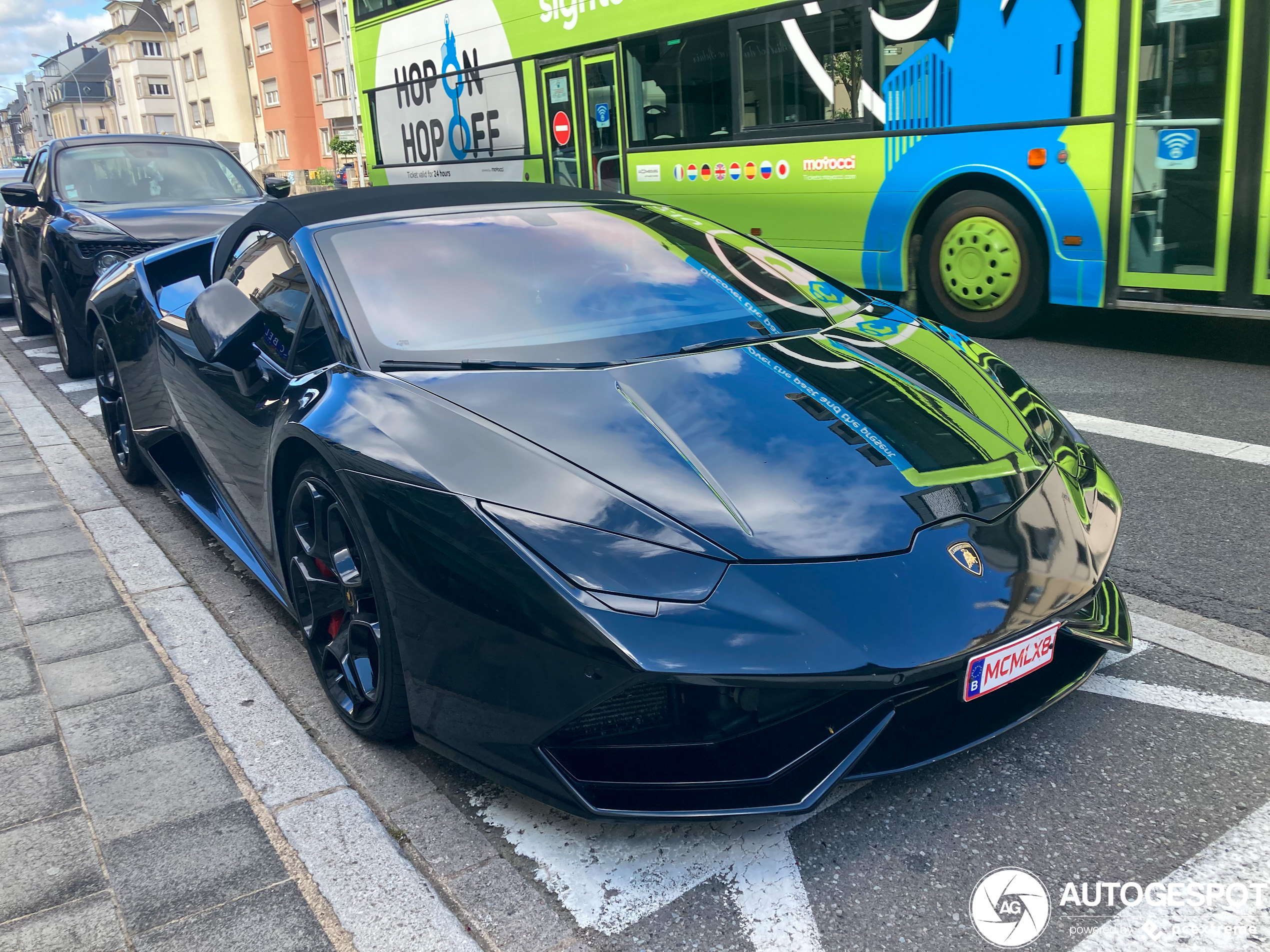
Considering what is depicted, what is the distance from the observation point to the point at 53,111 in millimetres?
110375

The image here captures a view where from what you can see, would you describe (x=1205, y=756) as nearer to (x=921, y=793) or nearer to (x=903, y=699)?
(x=921, y=793)

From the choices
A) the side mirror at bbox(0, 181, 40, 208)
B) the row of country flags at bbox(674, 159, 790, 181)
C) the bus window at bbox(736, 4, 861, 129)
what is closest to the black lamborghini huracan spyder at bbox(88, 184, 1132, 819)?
the bus window at bbox(736, 4, 861, 129)

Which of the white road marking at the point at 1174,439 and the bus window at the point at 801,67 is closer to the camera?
the white road marking at the point at 1174,439

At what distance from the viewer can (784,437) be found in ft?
7.72

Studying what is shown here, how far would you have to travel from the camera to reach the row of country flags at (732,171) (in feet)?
27.6

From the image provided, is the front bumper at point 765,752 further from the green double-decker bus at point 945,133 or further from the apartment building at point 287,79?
the apartment building at point 287,79

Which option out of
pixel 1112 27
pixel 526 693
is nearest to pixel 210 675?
pixel 526 693

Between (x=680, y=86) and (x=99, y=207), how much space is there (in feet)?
15.1

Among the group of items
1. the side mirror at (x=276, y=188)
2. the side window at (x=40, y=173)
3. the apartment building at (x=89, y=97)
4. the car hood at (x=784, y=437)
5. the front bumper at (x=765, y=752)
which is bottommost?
the front bumper at (x=765, y=752)

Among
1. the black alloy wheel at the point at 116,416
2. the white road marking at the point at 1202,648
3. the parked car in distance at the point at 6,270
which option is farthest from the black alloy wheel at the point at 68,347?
the white road marking at the point at 1202,648

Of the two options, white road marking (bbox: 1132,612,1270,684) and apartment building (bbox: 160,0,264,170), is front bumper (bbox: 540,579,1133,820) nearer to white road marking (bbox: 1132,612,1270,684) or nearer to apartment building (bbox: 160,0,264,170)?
white road marking (bbox: 1132,612,1270,684)

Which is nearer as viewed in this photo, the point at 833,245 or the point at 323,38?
the point at 833,245

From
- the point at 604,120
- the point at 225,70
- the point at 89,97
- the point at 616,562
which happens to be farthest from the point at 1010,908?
the point at 89,97

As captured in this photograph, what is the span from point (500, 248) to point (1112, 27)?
4936 millimetres
